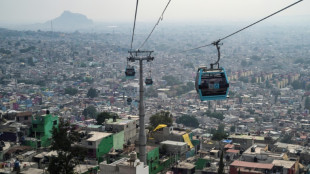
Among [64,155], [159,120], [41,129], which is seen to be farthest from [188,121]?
[64,155]

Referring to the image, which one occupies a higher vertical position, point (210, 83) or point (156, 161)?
point (210, 83)

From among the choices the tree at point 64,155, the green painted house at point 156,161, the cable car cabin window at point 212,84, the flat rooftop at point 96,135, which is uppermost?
the cable car cabin window at point 212,84

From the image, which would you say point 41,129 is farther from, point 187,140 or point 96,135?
point 187,140

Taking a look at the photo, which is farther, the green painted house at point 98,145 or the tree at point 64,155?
the green painted house at point 98,145

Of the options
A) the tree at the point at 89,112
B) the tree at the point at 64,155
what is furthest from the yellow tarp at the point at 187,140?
the tree at the point at 89,112

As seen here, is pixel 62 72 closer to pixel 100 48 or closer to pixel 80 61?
pixel 80 61

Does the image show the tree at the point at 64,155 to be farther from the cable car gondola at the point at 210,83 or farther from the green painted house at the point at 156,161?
the cable car gondola at the point at 210,83

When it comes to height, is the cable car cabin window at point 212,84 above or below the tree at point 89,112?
above

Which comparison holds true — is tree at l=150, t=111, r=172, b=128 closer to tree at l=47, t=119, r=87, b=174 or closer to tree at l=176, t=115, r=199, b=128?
tree at l=47, t=119, r=87, b=174
